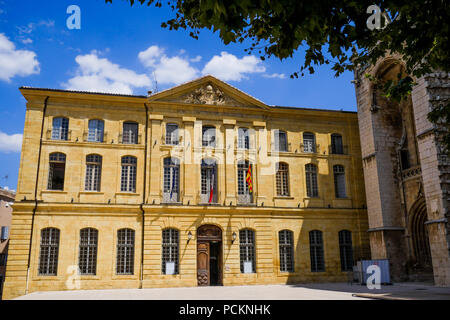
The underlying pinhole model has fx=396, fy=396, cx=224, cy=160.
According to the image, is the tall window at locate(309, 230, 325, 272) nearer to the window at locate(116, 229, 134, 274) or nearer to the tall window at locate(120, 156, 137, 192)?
the window at locate(116, 229, 134, 274)

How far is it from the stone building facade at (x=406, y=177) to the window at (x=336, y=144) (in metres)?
2.34

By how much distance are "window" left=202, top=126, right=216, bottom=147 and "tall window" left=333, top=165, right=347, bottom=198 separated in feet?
27.2

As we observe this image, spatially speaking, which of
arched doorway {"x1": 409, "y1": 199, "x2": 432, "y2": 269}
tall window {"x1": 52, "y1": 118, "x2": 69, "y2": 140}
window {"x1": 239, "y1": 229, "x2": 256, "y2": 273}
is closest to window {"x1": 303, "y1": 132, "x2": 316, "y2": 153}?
window {"x1": 239, "y1": 229, "x2": 256, "y2": 273}

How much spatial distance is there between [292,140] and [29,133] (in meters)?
15.6

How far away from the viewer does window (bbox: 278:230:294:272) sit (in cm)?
2378

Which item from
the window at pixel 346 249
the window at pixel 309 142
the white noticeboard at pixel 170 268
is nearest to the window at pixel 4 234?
the white noticeboard at pixel 170 268

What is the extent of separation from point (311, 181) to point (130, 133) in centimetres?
1174

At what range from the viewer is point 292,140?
84.2ft

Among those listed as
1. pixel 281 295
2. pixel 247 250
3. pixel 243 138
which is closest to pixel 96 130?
pixel 243 138

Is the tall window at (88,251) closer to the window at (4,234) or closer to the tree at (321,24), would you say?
the tree at (321,24)

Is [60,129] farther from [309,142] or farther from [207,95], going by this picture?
[309,142]

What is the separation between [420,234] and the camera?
21.5 m
